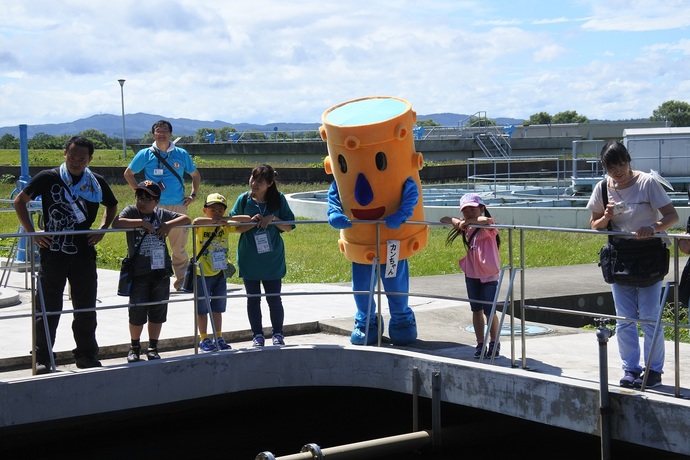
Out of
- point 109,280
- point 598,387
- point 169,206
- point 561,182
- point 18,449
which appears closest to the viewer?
point 598,387

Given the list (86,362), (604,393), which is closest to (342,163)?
(86,362)

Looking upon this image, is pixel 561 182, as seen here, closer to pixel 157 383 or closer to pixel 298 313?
pixel 298 313

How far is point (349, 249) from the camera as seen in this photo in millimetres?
8883

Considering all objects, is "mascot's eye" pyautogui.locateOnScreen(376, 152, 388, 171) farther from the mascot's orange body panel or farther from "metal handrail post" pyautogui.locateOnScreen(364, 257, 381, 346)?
"metal handrail post" pyautogui.locateOnScreen(364, 257, 381, 346)

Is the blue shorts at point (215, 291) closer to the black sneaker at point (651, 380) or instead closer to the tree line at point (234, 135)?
the black sneaker at point (651, 380)

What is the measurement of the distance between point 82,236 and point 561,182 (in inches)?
1024

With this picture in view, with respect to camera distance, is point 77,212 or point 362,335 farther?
point 362,335

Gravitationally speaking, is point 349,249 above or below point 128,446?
above

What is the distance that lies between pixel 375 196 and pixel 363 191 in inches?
4.6

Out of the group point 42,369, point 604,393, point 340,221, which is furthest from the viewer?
point 340,221

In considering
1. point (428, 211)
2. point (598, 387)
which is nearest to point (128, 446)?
point (598, 387)

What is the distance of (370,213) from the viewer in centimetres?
867

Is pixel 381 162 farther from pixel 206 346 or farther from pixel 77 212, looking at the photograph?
pixel 77 212

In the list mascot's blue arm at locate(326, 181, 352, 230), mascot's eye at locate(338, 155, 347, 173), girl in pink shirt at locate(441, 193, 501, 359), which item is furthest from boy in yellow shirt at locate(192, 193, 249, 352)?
girl in pink shirt at locate(441, 193, 501, 359)
